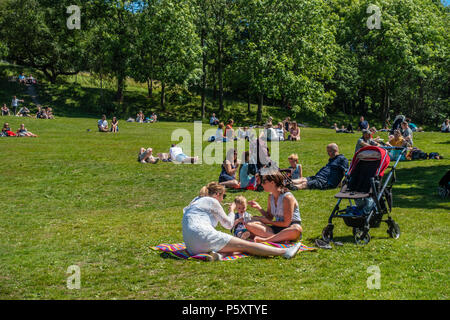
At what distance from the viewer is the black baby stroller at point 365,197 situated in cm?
947

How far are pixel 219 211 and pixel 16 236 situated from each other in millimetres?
4964

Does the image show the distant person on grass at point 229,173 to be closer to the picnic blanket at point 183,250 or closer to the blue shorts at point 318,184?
the blue shorts at point 318,184

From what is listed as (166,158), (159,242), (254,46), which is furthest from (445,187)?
(254,46)

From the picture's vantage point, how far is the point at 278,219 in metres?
9.71

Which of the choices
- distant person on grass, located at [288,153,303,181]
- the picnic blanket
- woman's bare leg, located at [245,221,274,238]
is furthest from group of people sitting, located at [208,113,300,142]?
the picnic blanket

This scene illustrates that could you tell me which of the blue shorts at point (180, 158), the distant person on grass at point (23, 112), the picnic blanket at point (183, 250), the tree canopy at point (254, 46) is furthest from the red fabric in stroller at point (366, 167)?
the distant person on grass at point (23, 112)

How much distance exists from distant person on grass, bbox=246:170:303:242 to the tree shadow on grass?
16.7 ft

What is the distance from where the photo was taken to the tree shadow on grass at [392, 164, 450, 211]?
1348cm

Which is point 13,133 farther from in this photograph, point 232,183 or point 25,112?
point 232,183

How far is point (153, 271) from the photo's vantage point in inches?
313

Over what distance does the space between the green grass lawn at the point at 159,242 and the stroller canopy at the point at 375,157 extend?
1322 millimetres
